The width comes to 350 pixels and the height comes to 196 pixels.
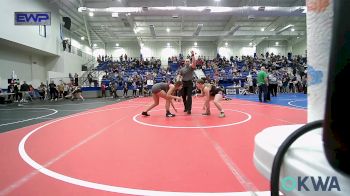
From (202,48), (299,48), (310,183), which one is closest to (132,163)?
(310,183)

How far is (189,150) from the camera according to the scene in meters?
3.11

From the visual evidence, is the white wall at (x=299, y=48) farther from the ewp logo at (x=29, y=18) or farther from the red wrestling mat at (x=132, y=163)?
the red wrestling mat at (x=132, y=163)

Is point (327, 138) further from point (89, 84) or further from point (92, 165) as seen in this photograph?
point (89, 84)

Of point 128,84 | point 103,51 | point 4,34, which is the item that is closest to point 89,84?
point 128,84

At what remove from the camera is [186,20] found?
28078mm

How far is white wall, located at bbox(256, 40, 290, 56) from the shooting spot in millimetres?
38375

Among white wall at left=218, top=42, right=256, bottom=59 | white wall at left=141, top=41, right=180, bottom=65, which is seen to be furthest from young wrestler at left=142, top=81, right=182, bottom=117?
white wall at left=218, top=42, right=256, bottom=59

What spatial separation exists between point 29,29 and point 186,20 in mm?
15904

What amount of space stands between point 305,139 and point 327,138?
0.21 metres

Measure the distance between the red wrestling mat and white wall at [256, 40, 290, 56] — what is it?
3705 centimetres

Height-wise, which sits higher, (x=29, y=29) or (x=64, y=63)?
(x=29, y=29)

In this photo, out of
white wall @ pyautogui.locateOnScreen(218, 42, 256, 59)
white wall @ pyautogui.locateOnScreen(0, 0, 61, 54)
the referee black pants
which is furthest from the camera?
white wall @ pyautogui.locateOnScreen(218, 42, 256, 59)

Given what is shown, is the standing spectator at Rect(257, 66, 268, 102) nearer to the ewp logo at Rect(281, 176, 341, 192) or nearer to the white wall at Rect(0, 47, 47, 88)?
the ewp logo at Rect(281, 176, 341, 192)

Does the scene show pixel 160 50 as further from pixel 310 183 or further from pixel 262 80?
pixel 310 183
